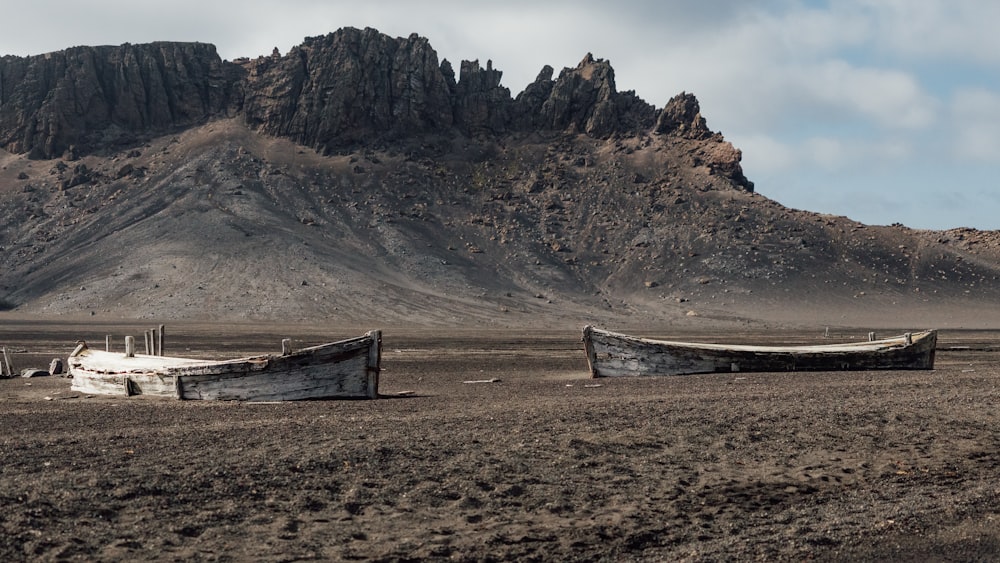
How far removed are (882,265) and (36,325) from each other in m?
65.4

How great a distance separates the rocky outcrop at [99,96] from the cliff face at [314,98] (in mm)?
108

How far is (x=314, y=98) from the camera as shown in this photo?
101375mm

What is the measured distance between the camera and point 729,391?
66.9 ft

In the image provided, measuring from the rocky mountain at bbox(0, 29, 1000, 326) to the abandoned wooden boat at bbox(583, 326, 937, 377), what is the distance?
126ft

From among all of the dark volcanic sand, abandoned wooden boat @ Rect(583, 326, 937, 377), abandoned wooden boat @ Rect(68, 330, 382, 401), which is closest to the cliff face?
abandoned wooden boat @ Rect(583, 326, 937, 377)

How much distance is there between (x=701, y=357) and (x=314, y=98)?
271ft

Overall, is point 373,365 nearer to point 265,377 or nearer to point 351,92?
point 265,377

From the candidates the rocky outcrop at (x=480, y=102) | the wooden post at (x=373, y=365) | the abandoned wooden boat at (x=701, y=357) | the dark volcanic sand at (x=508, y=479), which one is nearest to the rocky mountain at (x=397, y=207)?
the rocky outcrop at (x=480, y=102)

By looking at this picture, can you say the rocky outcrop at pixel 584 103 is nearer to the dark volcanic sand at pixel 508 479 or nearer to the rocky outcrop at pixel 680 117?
the rocky outcrop at pixel 680 117

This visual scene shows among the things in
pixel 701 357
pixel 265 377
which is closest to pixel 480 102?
pixel 701 357

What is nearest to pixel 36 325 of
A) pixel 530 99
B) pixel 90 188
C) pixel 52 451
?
pixel 90 188

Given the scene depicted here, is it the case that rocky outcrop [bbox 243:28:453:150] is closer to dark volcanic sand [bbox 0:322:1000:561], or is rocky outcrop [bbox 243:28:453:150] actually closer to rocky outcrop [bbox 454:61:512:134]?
rocky outcrop [bbox 454:61:512:134]

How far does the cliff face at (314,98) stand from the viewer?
332 feet

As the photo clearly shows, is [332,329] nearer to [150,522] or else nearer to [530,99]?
[150,522]
